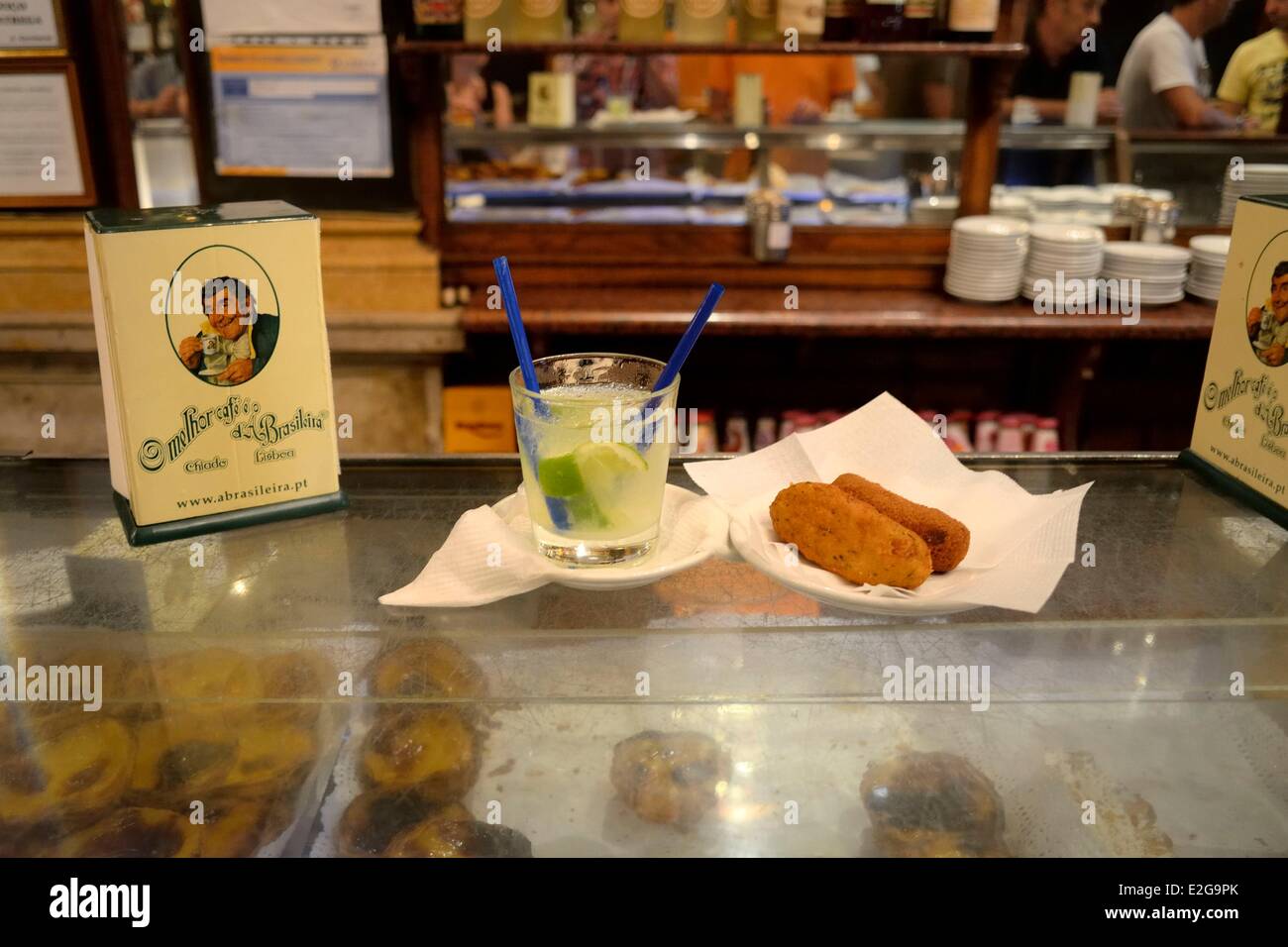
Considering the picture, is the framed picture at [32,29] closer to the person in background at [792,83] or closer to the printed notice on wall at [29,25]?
the printed notice on wall at [29,25]

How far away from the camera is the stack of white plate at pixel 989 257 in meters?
3.24

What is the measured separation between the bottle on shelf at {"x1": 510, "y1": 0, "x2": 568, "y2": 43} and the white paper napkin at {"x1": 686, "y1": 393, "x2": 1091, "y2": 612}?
7.43ft

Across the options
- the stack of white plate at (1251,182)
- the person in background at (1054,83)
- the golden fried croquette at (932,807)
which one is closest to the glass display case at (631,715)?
the golden fried croquette at (932,807)

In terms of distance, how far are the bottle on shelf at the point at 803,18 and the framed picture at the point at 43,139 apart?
7.20ft

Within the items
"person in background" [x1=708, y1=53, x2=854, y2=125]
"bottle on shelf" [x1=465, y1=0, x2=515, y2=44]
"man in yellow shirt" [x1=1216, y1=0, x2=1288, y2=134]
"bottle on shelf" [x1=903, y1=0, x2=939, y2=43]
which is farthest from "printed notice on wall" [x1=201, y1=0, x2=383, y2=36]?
"man in yellow shirt" [x1=1216, y1=0, x2=1288, y2=134]

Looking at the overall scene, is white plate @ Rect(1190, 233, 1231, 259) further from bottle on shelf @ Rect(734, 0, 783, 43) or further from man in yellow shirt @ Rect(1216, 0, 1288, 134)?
bottle on shelf @ Rect(734, 0, 783, 43)

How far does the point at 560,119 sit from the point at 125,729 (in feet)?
10.1

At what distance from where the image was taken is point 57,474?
4.68 feet

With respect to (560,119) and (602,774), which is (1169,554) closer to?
(602,774)

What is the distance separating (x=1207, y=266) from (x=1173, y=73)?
0.98 meters

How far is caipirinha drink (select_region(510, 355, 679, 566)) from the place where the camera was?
1104mm
